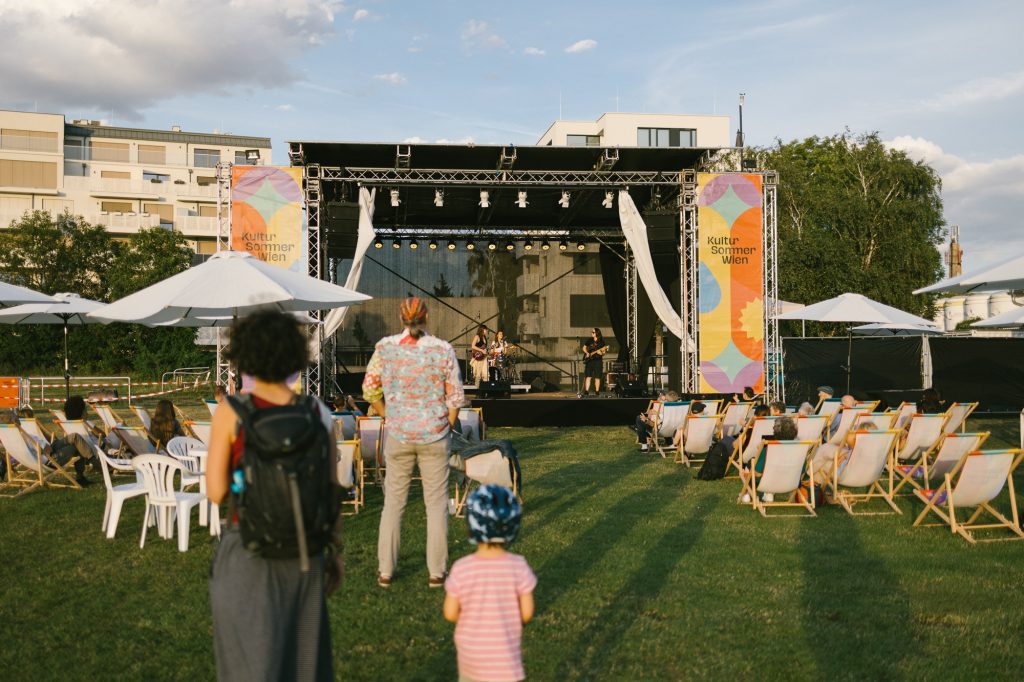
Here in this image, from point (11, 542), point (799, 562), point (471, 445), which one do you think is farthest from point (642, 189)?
point (11, 542)

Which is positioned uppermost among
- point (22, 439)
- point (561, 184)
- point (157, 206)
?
point (157, 206)

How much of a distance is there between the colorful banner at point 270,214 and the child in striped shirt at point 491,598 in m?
11.8

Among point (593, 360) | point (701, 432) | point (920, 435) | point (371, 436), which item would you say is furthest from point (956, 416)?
point (593, 360)

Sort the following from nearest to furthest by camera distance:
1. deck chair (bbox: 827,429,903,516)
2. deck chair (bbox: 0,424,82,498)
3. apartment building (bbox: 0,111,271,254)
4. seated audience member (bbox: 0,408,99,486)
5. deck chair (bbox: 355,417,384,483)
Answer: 1. deck chair (bbox: 827,429,903,516)
2. deck chair (bbox: 0,424,82,498)
3. deck chair (bbox: 355,417,384,483)
4. seated audience member (bbox: 0,408,99,486)
5. apartment building (bbox: 0,111,271,254)

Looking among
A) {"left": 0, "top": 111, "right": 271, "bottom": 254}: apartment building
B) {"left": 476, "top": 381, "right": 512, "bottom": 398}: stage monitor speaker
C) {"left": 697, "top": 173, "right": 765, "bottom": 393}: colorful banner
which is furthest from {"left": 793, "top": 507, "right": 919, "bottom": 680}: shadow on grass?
{"left": 0, "top": 111, "right": 271, "bottom": 254}: apartment building

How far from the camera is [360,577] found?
5129 mm

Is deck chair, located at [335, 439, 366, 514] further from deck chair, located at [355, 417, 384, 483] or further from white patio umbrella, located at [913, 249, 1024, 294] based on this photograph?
white patio umbrella, located at [913, 249, 1024, 294]

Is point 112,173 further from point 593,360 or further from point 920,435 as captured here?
point 920,435

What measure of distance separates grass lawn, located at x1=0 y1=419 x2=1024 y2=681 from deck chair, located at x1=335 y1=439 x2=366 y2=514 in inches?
14.6

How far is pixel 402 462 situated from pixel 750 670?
82.4 inches

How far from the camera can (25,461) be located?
824 centimetres

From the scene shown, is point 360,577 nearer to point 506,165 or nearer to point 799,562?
point 799,562

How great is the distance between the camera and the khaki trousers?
183 inches

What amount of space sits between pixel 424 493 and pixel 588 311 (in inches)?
611
